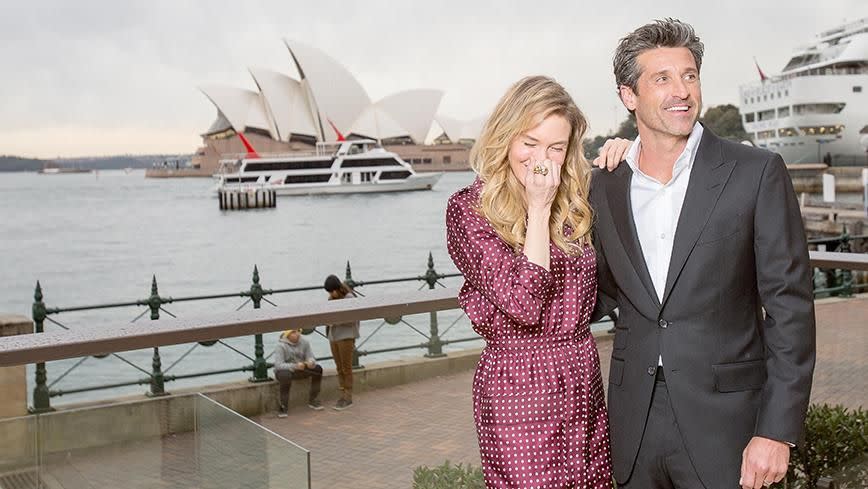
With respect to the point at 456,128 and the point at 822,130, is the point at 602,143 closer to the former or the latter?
the point at 456,128

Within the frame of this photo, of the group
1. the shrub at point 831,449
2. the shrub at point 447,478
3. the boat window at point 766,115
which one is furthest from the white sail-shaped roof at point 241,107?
the shrub at point 447,478

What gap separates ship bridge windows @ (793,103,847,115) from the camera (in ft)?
229

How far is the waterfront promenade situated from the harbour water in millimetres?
20310

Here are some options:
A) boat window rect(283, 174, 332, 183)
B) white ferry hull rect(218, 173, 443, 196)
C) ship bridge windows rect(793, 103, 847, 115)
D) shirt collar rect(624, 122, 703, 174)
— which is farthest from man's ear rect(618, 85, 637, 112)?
ship bridge windows rect(793, 103, 847, 115)

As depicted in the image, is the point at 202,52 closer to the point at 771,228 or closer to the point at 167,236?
the point at 167,236

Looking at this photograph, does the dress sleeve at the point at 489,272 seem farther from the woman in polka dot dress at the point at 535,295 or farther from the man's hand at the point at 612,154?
the man's hand at the point at 612,154

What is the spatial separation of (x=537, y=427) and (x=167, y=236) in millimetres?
59290

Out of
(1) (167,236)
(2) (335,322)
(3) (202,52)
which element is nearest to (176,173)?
(3) (202,52)

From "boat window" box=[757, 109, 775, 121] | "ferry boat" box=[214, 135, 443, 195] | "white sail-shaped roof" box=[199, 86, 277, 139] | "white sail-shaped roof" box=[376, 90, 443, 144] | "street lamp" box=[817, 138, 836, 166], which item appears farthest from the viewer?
"boat window" box=[757, 109, 775, 121]

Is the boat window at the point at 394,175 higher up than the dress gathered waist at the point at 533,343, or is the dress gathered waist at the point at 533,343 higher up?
the boat window at the point at 394,175

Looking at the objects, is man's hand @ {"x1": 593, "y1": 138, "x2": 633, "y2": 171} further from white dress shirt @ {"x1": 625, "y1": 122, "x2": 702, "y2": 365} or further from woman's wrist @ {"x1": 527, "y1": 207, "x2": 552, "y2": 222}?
woman's wrist @ {"x1": 527, "y1": 207, "x2": 552, "y2": 222}

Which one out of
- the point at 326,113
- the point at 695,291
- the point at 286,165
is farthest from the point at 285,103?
the point at 695,291

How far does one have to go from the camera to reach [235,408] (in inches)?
76.9

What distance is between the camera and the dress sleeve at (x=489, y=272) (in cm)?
148
